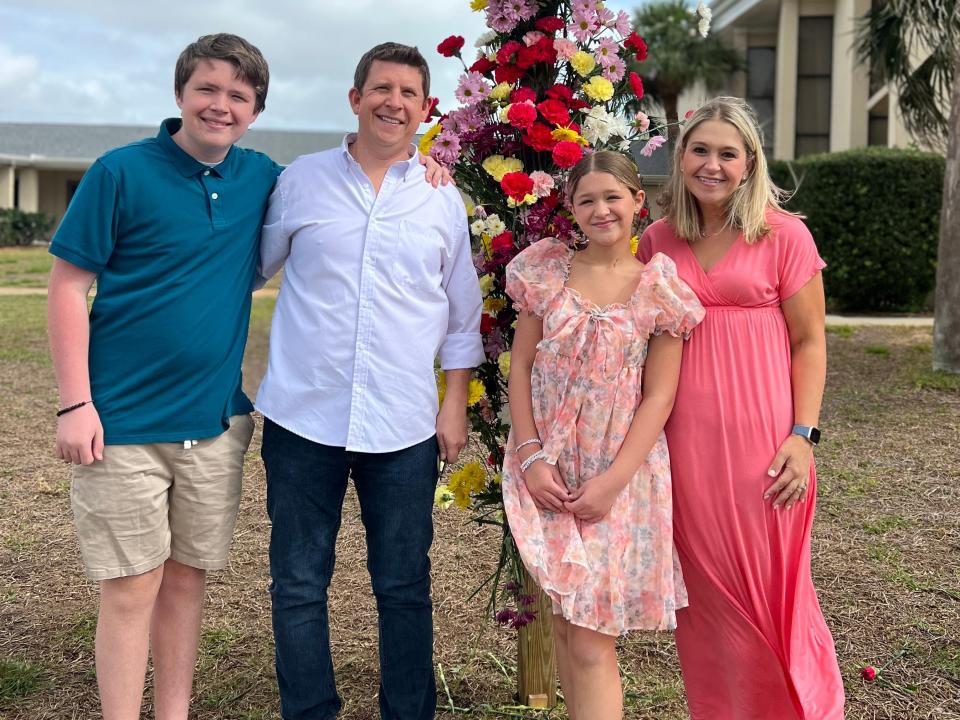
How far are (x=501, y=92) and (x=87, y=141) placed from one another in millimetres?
37880

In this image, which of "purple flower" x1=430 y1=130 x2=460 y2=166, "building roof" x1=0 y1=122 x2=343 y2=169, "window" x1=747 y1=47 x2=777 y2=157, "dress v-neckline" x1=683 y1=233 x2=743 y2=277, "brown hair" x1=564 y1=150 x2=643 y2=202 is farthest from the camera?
"building roof" x1=0 y1=122 x2=343 y2=169

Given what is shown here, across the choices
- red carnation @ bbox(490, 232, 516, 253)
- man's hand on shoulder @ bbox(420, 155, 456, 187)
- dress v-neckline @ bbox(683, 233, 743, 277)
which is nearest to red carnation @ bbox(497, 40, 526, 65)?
man's hand on shoulder @ bbox(420, 155, 456, 187)

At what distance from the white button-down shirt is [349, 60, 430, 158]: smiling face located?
0.08 meters

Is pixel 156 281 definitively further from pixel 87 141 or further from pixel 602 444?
pixel 87 141

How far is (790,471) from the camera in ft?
8.89

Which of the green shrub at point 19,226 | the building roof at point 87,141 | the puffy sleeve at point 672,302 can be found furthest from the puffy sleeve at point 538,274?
the building roof at point 87,141

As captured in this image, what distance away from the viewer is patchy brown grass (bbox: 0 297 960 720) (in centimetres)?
368

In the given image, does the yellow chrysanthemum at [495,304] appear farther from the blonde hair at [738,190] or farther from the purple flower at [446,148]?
the blonde hair at [738,190]

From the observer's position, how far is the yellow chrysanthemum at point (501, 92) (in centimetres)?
307

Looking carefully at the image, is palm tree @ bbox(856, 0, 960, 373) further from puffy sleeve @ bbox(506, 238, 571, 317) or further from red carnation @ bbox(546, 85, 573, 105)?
puffy sleeve @ bbox(506, 238, 571, 317)

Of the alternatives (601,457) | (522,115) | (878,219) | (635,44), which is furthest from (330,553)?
(878,219)

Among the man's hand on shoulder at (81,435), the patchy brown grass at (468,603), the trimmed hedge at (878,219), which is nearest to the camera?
the man's hand on shoulder at (81,435)

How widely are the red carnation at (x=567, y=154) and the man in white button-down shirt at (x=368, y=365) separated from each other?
1.06ft

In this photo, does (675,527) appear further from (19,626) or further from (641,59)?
(19,626)
